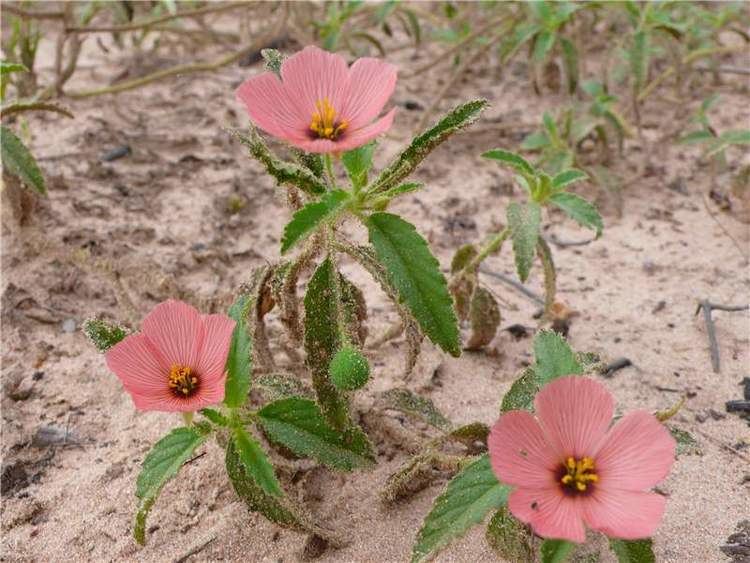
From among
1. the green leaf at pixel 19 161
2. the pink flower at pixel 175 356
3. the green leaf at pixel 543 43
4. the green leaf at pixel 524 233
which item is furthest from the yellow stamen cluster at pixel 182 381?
the green leaf at pixel 543 43

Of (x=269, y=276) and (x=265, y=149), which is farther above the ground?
(x=265, y=149)

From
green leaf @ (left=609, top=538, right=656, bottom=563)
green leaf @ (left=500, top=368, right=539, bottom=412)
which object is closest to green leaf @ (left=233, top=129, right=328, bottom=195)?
green leaf @ (left=500, top=368, right=539, bottom=412)

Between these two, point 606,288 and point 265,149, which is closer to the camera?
point 265,149

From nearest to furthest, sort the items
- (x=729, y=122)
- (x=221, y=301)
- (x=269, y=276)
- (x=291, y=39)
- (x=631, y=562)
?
(x=631, y=562) < (x=269, y=276) < (x=221, y=301) < (x=729, y=122) < (x=291, y=39)

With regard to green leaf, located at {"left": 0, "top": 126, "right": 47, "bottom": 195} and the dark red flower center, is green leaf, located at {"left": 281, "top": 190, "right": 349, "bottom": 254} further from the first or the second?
green leaf, located at {"left": 0, "top": 126, "right": 47, "bottom": 195}

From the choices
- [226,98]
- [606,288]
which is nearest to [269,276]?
[606,288]

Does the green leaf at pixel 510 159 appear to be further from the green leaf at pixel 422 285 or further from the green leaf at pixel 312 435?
the green leaf at pixel 312 435

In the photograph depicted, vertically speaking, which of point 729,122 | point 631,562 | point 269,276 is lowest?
point 729,122

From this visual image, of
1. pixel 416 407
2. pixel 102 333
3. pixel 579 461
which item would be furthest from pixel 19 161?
pixel 579 461

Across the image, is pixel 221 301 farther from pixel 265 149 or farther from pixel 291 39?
pixel 291 39
